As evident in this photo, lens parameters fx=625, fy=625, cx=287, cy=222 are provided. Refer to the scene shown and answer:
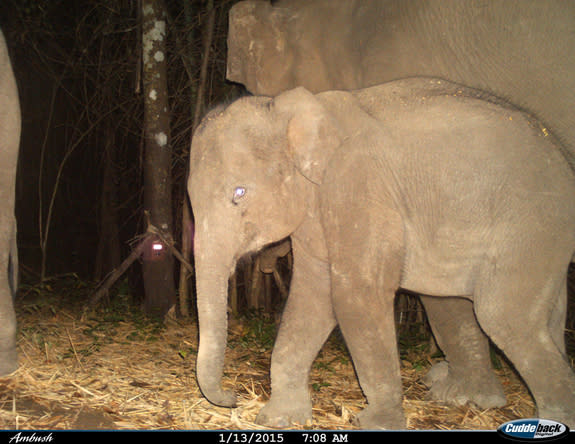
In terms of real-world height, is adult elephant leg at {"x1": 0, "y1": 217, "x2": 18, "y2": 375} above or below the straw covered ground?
above

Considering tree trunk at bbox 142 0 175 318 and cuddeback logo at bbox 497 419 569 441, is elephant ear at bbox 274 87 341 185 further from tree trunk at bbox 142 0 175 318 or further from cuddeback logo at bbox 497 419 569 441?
tree trunk at bbox 142 0 175 318

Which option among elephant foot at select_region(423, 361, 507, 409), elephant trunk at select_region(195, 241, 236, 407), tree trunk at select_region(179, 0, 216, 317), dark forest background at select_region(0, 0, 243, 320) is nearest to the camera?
elephant trunk at select_region(195, 241, 236, 407)

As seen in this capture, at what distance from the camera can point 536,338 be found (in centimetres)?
270

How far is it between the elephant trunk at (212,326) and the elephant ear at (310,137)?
580 millimetres

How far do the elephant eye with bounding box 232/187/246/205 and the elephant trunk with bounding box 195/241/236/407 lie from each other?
0.23 metres

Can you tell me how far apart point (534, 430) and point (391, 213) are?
3.65 ft

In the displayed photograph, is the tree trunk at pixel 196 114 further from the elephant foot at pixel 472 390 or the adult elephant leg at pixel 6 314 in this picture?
the elephant foot at pixel 472 390

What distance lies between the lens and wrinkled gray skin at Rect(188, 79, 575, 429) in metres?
2.71

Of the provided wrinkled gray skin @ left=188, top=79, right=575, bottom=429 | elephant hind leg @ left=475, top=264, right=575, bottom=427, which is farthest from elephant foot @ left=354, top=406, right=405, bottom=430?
elephant hind leg @ left=475, top=264, right=575, bottom=427

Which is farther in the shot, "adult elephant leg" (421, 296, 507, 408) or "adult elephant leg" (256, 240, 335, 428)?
"adult elephant leg" (421, 296, 507, 408)

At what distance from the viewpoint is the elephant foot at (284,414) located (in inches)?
117

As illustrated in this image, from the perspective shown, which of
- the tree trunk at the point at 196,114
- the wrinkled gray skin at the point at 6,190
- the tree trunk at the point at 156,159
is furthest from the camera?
the tree trunk at the point at 196,114

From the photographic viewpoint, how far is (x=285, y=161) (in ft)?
9.57

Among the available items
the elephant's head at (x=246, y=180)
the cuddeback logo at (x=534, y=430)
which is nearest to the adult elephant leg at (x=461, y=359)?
the cuddeback logo at (x=534, y=430)
